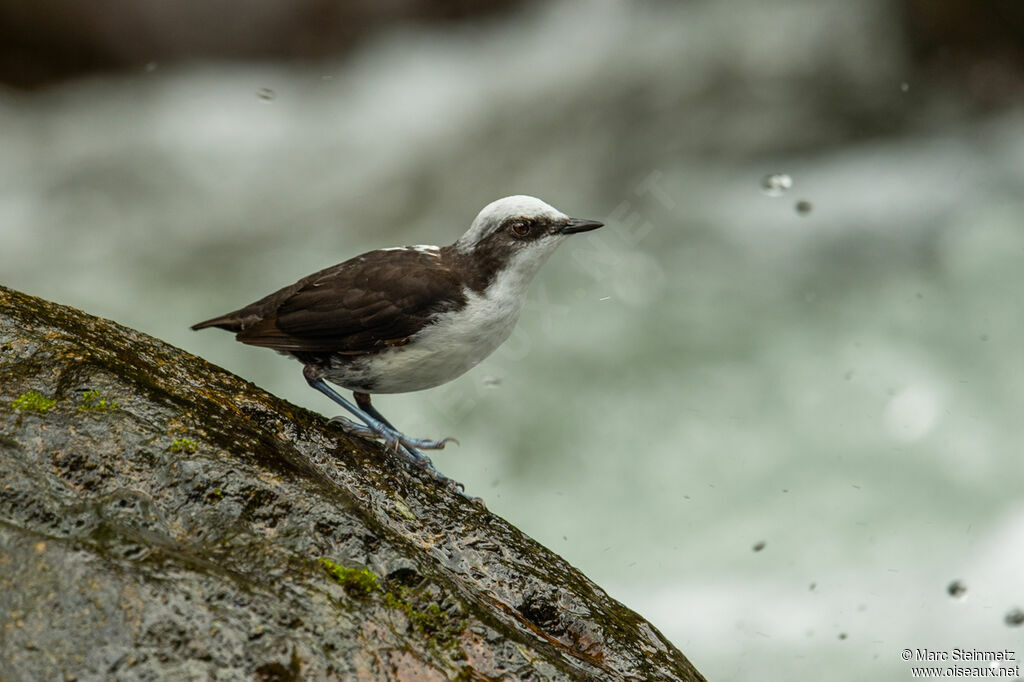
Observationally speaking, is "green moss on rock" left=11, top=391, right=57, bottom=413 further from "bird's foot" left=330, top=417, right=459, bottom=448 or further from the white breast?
the white breast

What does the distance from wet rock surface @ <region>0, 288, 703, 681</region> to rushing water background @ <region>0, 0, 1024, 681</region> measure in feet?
18.4

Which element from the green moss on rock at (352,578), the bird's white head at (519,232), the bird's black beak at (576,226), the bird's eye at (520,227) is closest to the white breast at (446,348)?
the bird's white head at (519,232)

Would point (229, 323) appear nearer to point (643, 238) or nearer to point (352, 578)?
point (352, 578)

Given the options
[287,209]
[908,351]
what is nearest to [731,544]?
[908,351]

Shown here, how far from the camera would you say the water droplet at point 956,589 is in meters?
→ 8.56

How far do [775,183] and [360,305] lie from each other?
28.1ft

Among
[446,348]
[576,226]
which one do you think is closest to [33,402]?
[446,348]

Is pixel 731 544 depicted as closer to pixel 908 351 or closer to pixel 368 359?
pixel 908 351

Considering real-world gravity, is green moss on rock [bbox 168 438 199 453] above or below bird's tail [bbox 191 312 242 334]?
below

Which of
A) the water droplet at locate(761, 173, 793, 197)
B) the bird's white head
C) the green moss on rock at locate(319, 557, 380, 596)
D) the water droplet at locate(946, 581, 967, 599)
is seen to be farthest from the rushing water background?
the green moss on rock at locate(319, 557, 380, 596)

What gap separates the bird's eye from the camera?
484 cm

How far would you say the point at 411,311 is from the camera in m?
4.63

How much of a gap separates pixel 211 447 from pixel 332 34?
9090 mm

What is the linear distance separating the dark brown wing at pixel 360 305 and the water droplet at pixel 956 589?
6001 millimetres
